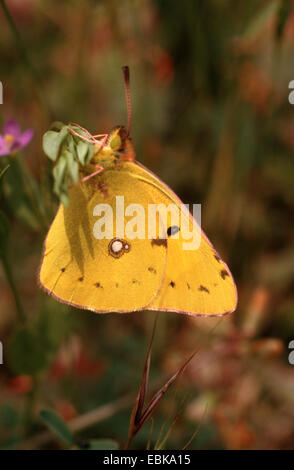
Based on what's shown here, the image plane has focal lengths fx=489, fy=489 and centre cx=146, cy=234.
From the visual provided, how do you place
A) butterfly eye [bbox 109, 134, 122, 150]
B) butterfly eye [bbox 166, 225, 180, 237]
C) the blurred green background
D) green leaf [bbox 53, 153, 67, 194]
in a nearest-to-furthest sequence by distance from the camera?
green leaf [bbox 53, 153, 67, 194], butterfly eye [bbox 109, 134, 122, 150], butterfly eye [bbox 166, 225, 180, 237], the blurred green background

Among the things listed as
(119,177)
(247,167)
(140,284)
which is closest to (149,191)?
(119,177)

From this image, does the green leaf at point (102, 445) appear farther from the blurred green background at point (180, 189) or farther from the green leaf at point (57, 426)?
the blurred green background at point (180, 189)

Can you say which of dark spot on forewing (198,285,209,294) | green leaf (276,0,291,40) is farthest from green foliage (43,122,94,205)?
green leaf (276,0,291,40)

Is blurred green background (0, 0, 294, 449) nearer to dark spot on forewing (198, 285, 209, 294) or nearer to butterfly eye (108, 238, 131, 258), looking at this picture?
butterfly eye (108, 238, 131, 258)

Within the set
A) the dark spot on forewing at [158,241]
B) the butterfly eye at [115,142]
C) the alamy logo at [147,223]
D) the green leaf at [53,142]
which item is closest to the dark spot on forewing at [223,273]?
the alamy logo at [147,223]

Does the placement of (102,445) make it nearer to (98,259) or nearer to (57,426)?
(57,426)
